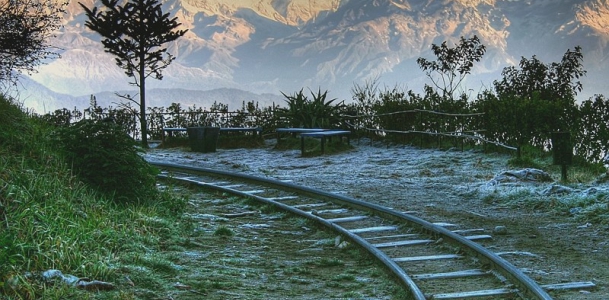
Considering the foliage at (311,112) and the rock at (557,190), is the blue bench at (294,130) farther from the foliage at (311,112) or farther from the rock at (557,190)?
the rock at (557,190)

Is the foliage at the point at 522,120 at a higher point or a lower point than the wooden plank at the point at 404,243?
higher

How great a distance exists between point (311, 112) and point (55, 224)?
16.3m

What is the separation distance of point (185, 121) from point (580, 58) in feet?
42.9

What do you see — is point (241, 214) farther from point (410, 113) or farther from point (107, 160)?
point (410, 113)

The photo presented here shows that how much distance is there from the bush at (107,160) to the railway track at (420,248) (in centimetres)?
198

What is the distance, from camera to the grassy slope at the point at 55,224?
609cm

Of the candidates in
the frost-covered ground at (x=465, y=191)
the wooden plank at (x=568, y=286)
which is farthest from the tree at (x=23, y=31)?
the wooden plank at (x=568, y=286)

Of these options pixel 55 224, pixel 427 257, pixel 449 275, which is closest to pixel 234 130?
pixel 55 224

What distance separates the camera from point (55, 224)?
24.1 feet

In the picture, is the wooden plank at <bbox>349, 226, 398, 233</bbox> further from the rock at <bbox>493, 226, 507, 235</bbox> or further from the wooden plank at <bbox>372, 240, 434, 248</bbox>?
the rock at <bbox>493, 226, 507, 235</bbox>

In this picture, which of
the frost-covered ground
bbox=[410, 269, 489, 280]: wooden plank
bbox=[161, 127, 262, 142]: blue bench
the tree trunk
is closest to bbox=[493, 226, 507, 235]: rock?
the frost-covered ground

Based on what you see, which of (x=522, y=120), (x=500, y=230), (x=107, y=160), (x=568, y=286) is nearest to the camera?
(x=568, y=286)

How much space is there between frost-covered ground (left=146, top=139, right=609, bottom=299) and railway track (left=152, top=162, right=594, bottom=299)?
0.33 meters

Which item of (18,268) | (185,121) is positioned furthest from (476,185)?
(185,121)
